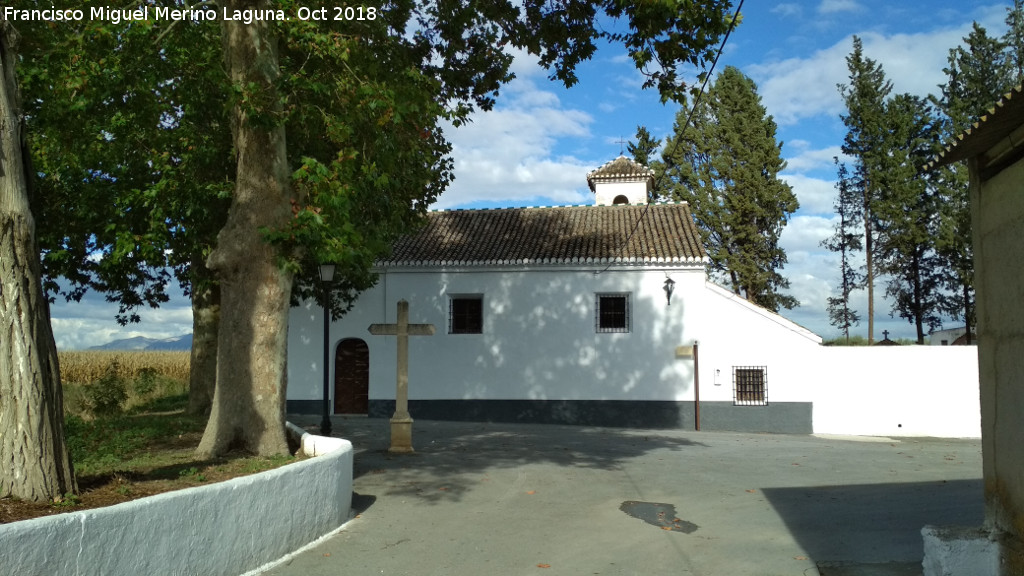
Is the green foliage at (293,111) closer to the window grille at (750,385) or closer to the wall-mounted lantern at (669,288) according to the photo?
the wall-mounted lantern at (669,288)

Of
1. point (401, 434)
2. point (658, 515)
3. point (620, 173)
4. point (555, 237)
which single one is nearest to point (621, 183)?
point (620, 173)

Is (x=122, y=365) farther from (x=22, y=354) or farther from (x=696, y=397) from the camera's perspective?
(x=22, y=354)

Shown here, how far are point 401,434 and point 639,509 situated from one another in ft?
17.8

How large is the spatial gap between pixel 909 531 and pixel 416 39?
1001 centimetres

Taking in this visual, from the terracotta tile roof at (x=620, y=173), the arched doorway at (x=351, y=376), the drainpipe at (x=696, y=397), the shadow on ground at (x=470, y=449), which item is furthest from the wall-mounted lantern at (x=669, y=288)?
the arched doorway at (x=351, y=376)

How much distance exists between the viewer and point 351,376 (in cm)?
2144

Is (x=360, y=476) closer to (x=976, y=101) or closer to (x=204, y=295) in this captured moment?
(x=204, y=295)

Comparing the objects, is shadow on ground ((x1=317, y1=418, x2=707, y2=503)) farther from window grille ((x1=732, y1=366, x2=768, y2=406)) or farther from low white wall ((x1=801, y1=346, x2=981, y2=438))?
low white wall ((x1=801, y1=346, x2=981, y2=438))

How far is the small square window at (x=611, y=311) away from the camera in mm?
20297

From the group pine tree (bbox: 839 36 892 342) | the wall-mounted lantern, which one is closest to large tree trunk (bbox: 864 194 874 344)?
pine tree (bbox: 839 36 892 342)

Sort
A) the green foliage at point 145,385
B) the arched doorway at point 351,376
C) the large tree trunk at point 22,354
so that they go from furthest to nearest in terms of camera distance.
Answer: the green foliage at point 145,385 < the arched doorway at point 351,376 < the large tree trunk at point 22,354

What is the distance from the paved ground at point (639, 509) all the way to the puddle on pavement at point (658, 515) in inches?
0.9

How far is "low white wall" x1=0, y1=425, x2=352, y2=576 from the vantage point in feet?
14.0

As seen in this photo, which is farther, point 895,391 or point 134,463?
point 895,391
